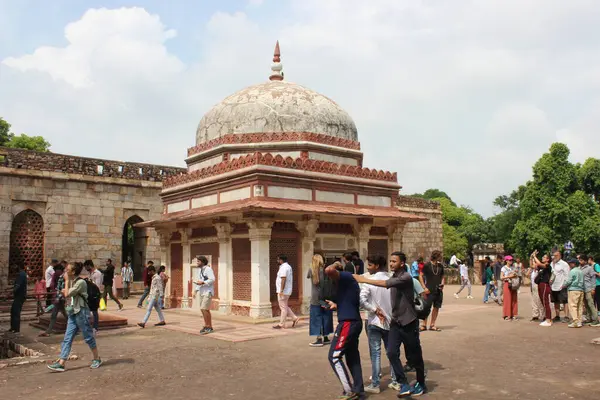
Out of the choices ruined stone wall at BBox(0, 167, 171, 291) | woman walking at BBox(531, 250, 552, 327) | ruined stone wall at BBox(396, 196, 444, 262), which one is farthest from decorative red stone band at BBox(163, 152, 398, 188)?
ruined stone wall at BBox(396, 196, 444, 262)

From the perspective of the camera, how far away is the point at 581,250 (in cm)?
2719

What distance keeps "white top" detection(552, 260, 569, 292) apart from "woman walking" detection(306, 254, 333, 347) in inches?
209

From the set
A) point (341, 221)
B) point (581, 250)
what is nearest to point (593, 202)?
point (581, 250)

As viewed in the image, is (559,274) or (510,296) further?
(510,296)

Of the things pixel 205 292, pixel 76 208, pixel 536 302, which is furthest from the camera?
pixel 76 208

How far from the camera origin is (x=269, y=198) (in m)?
12.3

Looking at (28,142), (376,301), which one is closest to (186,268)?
(376,301)

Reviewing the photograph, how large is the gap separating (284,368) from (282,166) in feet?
21.2

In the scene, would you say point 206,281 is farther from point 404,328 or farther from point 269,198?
point 404,328

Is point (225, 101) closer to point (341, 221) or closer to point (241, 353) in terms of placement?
point (341, 221)

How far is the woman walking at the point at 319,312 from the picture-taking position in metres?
8.68

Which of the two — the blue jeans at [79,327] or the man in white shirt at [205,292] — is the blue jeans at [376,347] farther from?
the man in white shirt at [205,292]

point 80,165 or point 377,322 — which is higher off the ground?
point 80,165

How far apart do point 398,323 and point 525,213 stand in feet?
84.5
